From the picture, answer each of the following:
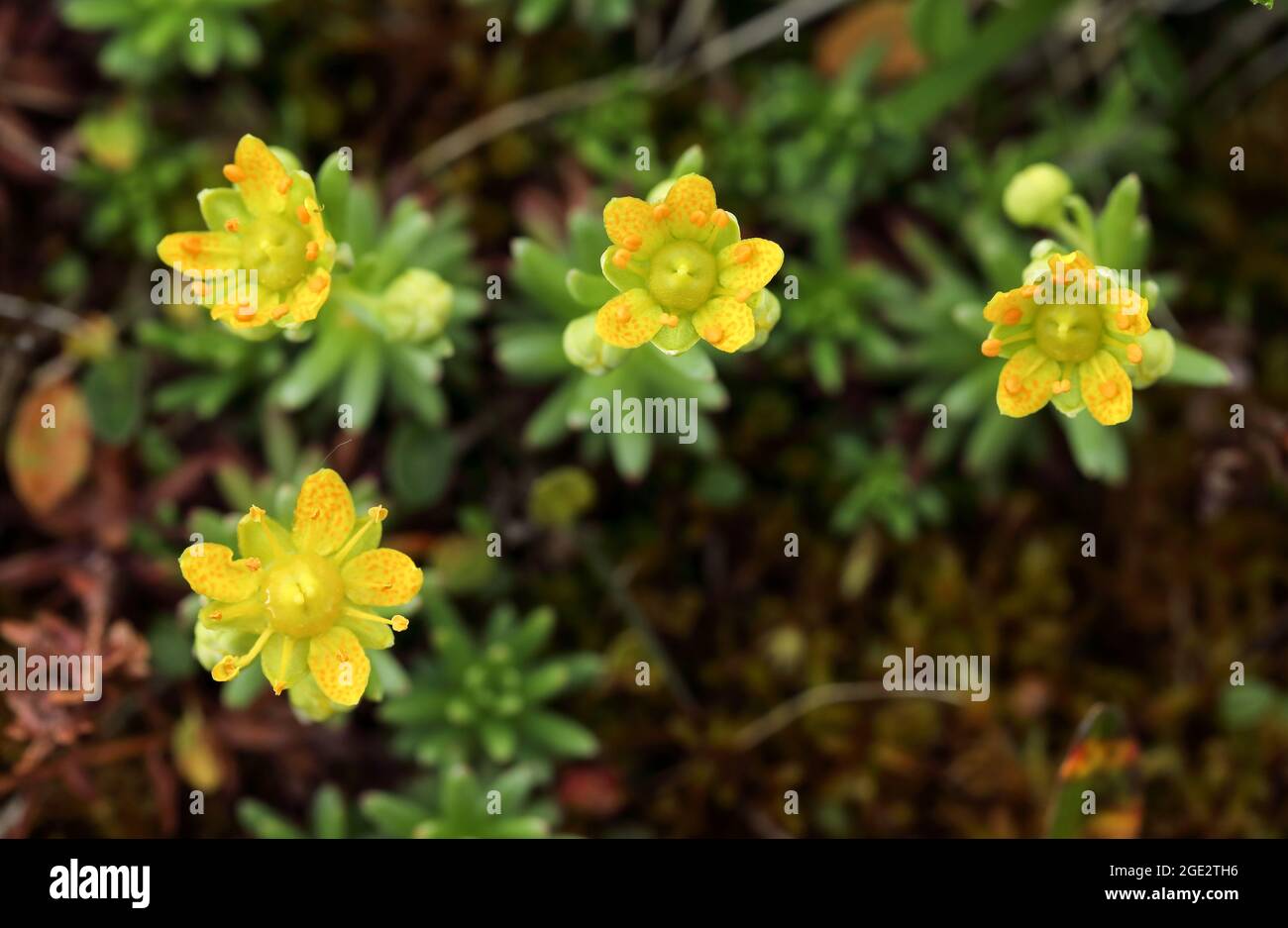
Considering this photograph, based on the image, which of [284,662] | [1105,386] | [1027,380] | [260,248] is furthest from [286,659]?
[1105,386]

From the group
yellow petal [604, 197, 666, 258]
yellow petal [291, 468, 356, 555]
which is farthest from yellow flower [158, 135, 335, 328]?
yellow petal [604, 197, 666, 258]

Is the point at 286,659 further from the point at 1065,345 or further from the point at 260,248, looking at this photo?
the point at 1065,345

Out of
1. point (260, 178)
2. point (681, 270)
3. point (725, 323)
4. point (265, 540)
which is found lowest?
point (265, 540)

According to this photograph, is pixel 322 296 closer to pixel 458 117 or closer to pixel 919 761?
pixel 458 117

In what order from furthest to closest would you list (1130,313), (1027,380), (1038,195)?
1. (1038,195)
2. (1027,380)
3. (1130,313)

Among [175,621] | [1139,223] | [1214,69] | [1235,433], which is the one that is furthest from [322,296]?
[1214,69]

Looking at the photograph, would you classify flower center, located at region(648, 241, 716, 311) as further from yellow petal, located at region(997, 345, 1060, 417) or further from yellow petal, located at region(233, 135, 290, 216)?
yellow petal, located at region(233, 135, 290, 216)
